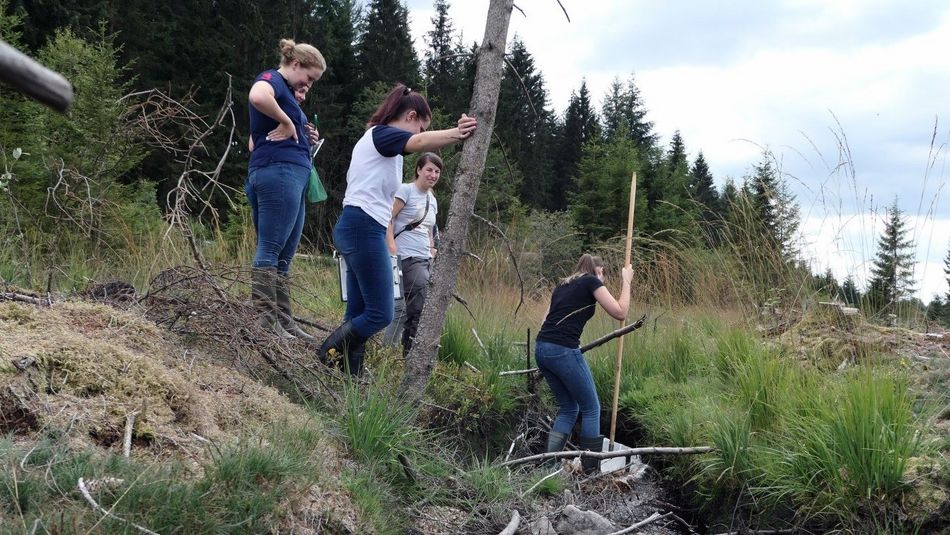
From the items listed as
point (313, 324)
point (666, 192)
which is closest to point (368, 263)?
point (313, 324)

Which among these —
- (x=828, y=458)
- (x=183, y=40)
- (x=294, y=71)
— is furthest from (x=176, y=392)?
(x=183, y=40)

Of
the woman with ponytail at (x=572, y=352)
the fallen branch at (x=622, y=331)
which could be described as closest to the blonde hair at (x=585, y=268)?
the woman with ponytail at (x=572, y=352)

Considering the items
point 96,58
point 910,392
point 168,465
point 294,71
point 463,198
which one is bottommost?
point 168,465

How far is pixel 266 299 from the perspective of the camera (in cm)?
430

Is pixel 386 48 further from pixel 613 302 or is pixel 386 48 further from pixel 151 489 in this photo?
pixel 151 489

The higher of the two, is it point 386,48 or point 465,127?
point 386,48

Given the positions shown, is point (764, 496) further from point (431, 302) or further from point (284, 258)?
point (284, 258)

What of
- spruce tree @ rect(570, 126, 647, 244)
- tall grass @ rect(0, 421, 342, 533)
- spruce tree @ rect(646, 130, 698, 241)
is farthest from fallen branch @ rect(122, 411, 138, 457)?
spruce tree @ rect(570, 126, 647, 244)

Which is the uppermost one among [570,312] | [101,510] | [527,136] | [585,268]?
[527,136]

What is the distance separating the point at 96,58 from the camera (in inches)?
431

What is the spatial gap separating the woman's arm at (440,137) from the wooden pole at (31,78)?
268 centimetres

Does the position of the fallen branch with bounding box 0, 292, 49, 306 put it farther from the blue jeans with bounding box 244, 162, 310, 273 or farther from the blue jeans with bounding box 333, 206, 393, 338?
the blue jeans with bounding box 333, 206, 393, 338

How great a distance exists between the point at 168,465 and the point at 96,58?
10.3 metres

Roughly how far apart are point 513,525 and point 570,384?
183 cm
